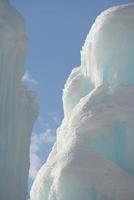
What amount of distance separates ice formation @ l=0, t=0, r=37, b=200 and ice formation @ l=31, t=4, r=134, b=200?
1.15 m

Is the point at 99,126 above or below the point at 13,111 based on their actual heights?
below

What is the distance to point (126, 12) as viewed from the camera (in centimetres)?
2997

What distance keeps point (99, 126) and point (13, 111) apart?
4327mm

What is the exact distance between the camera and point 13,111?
27312 millimetres

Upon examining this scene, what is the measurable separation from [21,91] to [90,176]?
22.0 ft

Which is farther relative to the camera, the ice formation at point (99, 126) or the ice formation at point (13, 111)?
the ice formation at point (13, 111)

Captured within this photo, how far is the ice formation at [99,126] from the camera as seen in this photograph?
2377 centimetres

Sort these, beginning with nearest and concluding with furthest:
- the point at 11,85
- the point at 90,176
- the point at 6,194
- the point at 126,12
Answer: the point at 90,176, the point at 6,194, the point at 11,85, the point at 126,12

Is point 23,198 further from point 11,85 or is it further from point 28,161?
point 11,85

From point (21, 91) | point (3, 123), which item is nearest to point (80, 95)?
point (21, 91)

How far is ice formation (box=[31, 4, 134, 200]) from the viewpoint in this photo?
78.0ft

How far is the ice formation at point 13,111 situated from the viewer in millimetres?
26078

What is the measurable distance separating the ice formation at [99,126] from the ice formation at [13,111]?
1.15 meters

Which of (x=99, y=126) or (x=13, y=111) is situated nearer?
(x=99, y=126)
